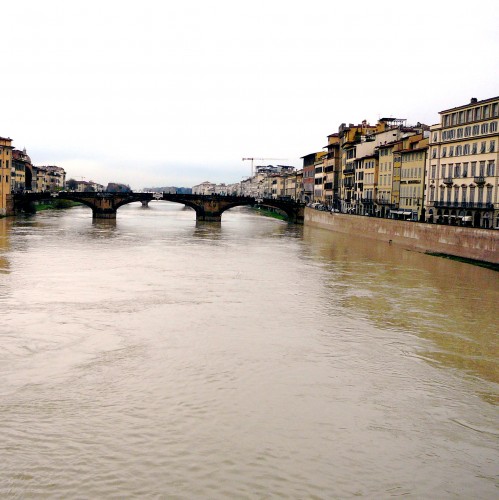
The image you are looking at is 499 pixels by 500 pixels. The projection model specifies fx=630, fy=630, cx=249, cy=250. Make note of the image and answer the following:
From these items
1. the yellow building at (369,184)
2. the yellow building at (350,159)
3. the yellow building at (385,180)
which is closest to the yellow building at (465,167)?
the yellow building at (385,180)

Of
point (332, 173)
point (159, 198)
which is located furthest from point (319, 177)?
point (159, 198)

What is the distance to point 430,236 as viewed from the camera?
41750mm

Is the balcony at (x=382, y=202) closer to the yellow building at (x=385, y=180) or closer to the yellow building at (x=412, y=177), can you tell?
the yellow building at (x=385, y=180)

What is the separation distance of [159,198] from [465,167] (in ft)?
135

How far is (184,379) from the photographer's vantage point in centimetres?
1366

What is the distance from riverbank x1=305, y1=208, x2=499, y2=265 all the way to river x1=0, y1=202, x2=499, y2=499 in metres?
8.05

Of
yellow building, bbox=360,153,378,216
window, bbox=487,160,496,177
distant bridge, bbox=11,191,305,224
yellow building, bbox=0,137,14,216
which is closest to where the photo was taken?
window, bbox=487,160,496,177

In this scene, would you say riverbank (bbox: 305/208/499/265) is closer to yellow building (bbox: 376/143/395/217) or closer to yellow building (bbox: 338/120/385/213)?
yellow building (bbox: 376/143/395/217)

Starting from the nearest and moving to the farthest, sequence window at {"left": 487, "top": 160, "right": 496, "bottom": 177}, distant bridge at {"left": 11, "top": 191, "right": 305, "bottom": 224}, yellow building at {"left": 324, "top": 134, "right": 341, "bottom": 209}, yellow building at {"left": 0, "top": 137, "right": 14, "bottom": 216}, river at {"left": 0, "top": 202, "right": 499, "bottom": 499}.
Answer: river at {"left": 0, "top": 202, "right": 499, "bottom": 499}, window at {"left": 487, "top": 160, "right": 496, "bottom": 177}, yellow building at {"left": 0, "top": 137, "right": 14, "bottom": 216}, distant bridge at {"left": 11, "top": 191, "right": 305, "bottom": 224}, yellow building at {"left": 324, "top": 134, "right": 341, "bottom": 209}

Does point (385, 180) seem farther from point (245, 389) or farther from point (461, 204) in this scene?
point (245, 389)

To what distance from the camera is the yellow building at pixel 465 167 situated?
42281 millimetres

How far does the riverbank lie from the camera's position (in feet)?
115

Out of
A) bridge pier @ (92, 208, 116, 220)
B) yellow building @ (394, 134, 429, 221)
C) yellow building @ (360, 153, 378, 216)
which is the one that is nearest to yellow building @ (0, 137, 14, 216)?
bridge pier @ (92, 208, 116, 220)

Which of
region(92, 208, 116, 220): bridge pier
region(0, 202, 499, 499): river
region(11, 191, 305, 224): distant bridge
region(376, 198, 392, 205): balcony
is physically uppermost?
region(376, 198, 392, 205): balcony
